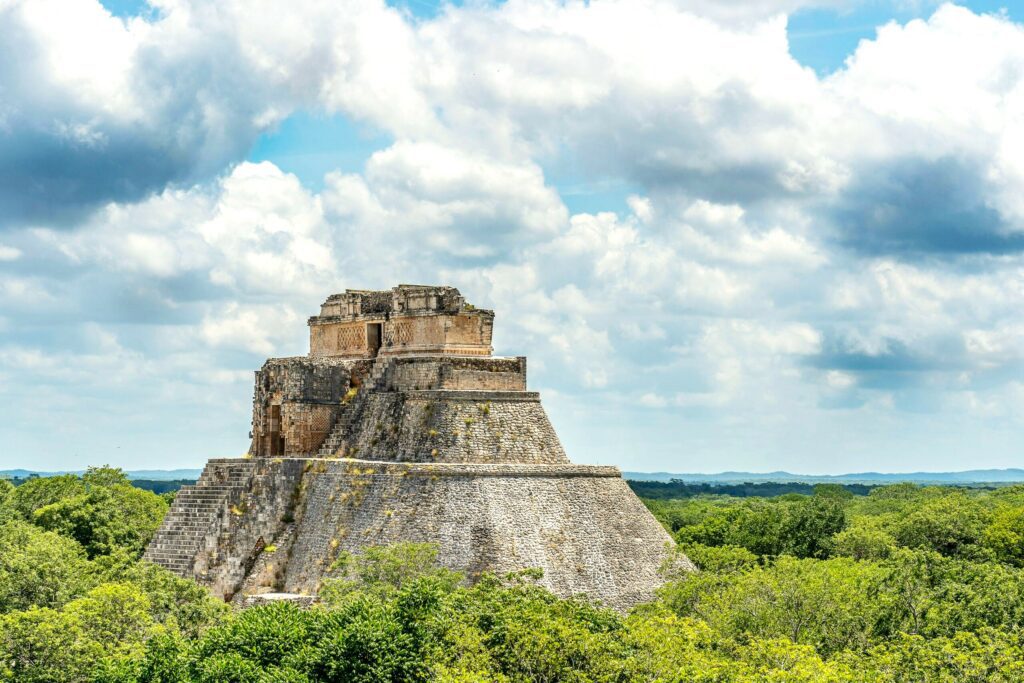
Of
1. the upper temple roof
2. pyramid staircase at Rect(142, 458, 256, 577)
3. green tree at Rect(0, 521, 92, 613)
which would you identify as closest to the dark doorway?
the upper temple roof

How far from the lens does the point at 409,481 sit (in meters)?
41.8

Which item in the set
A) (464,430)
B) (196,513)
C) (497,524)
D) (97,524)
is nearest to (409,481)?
(464,430)

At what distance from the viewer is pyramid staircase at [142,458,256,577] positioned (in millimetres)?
43406

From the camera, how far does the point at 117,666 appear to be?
33.0 metres

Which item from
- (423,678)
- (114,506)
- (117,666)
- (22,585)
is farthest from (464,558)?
(114,506)

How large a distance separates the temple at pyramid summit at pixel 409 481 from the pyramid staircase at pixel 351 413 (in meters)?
0.05

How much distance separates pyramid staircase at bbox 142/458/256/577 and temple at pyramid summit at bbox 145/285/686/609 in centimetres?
6

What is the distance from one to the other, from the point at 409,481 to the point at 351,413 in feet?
23.0

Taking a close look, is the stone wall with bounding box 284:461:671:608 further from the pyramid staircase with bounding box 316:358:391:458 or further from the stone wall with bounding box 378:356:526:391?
the stone wall with bounding box 378:356:526:391

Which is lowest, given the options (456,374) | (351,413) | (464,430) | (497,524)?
(497,524)

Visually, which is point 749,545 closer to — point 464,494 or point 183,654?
point 464,494

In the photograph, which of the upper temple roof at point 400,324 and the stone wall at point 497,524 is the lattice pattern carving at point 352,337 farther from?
the stone wall at point 497,524

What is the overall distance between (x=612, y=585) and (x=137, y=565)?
50.2ft

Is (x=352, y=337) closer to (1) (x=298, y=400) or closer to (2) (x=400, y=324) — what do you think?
(2) (x=400, y=324)
